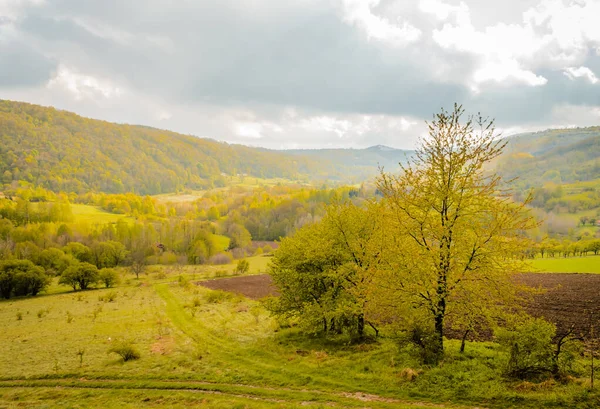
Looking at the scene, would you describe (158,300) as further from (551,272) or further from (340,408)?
(551,272)

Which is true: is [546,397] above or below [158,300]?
above

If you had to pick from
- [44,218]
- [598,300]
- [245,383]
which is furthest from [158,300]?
[44,218]

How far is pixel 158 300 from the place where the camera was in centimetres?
5409

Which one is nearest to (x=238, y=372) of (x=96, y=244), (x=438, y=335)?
(x=438, y=335)

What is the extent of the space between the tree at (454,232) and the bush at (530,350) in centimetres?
141

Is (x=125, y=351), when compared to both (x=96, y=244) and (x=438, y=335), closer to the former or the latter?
(x=438, y=335)

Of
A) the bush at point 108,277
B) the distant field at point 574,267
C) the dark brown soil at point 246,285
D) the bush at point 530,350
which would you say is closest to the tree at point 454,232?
the bush at point 530,350

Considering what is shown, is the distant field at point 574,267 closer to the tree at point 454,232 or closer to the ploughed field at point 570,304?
the ploughed field at point 570,304

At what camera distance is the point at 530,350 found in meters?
15.9

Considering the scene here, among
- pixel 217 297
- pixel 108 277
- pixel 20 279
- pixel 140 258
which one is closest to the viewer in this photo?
pixel 217 297

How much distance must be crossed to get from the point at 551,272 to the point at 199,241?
329ft

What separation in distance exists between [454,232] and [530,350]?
6.39m

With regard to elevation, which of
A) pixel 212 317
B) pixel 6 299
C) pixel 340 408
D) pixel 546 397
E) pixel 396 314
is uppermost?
pixel 396 314

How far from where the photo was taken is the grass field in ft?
50.2
